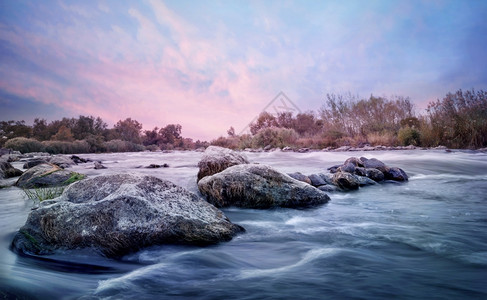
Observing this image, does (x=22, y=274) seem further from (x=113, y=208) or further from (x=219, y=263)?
(x=219, y=263)

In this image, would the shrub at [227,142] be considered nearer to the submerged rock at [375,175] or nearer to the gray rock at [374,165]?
the gray rock at [374,165]

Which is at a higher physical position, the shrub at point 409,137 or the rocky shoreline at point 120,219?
the shrub at point 409,137

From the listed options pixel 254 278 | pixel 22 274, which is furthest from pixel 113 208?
pixel 254 278

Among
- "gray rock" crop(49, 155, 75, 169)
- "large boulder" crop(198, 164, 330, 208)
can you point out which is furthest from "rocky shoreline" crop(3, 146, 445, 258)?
"gray rock" crop(49, 155, 75, 169)

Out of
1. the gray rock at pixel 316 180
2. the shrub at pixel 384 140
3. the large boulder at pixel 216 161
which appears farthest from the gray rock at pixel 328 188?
the shrub at pixel 384 140

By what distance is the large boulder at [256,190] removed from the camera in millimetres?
4750

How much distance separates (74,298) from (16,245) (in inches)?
51.6

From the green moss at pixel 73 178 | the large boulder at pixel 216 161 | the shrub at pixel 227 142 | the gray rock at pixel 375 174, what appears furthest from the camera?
the shrub at pixel 227 142

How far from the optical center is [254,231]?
364 centimetres

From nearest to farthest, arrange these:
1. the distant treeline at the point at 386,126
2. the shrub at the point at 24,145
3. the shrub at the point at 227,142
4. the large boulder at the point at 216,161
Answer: the large boulder at the point at 216,161, the distant treeline at the point at 386,126, the shrub at the point at 24,145, the shrub at the point at 227,142

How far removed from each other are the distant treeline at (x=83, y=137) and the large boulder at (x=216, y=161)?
1157 inches

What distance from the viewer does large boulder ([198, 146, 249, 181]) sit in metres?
6.39

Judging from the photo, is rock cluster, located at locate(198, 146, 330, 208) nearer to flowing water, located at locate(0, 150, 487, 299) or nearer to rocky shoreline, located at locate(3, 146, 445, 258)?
flowing water, located at locate(0, 150, 487, 299)

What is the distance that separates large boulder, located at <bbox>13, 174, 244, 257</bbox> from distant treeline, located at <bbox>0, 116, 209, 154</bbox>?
104ft
